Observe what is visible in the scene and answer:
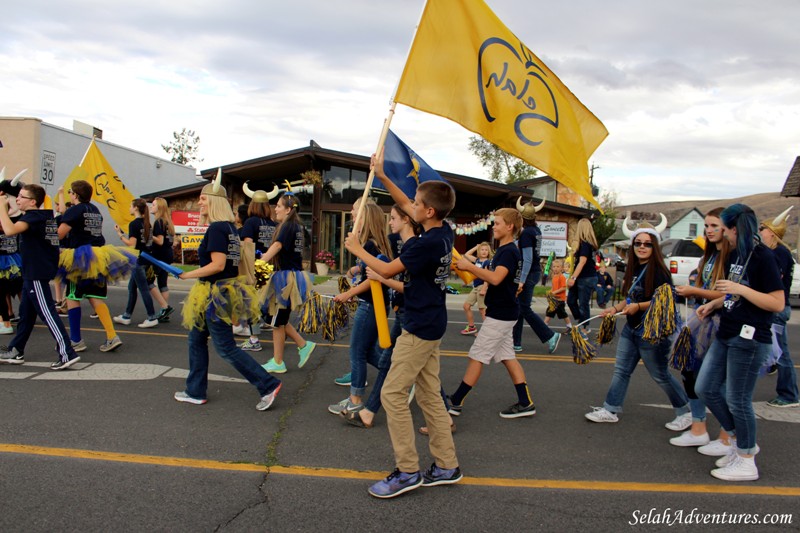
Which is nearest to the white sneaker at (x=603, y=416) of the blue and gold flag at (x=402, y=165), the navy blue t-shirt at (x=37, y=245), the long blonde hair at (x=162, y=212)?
the blue and gold flag at (x=402, y=165)

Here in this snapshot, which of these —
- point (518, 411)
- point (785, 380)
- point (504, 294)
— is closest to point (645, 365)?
point (518, 411)

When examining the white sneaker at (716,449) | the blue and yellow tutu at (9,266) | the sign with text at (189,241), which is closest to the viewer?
the white sneaker at (716,449)

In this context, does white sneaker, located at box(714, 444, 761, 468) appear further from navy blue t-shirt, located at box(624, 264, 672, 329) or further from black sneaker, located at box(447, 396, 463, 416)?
black sneaker, located at box(447, 396, 463, 416)

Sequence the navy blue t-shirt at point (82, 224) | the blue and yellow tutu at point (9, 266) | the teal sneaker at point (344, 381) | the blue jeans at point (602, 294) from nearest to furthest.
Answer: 1. the teal sneaker at point (344, 381)
2. the navy blue t-shirt at point (82, 224)
3. the blue and yellow tutu at point (9, 266)
4. the blue jeans at point (602, 294)

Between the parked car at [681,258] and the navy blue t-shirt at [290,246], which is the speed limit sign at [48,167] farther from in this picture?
the parked car at [681,258]

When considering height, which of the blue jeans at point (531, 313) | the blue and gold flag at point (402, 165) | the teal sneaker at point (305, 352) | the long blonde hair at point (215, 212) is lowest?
the teal sneaker at point (305, 352)

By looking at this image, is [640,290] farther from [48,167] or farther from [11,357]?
[48,167]

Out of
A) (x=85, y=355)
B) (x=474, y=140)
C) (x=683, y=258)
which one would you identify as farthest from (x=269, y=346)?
(x=474, y=140)

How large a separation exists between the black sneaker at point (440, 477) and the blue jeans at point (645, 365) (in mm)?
1901

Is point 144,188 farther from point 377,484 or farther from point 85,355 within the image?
point 377,484

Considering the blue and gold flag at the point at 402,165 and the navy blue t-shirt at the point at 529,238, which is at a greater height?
the blue and gold flag at the point at 402,165

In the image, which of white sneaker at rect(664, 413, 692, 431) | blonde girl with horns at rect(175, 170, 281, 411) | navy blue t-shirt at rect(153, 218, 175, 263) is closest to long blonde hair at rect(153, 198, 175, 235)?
navy blue t-shirt at rect(153, 218, 175, 263)

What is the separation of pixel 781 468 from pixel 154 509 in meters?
4.05

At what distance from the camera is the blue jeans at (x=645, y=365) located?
450 centimetres
